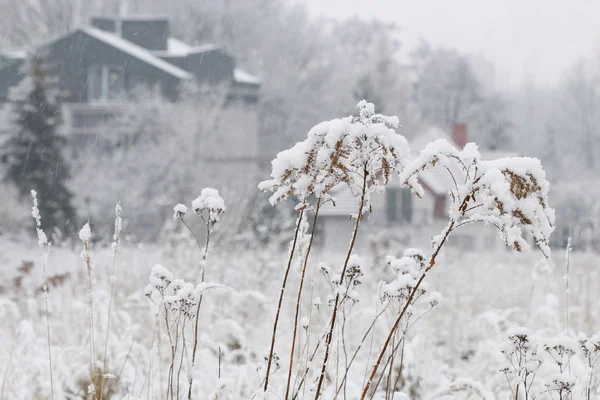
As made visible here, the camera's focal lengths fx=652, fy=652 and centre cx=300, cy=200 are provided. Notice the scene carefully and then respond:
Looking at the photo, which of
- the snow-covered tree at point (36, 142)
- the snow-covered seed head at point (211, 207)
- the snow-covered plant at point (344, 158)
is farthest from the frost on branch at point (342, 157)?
the snow-covered tree at point (36, 142)

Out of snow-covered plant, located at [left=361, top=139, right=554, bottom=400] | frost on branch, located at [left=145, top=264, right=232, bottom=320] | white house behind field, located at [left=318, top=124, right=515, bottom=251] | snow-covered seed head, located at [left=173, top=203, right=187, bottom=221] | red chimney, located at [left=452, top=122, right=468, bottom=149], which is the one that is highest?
red chimney, located at [left=452, top=122, right=468, bottom=149]

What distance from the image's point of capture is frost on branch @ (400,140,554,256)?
1.30 metres

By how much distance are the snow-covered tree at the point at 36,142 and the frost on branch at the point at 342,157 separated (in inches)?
694

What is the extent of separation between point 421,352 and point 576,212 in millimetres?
28176

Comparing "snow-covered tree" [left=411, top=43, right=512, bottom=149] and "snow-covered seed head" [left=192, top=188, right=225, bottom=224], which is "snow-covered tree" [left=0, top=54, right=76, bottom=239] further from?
"snow-covered tree" [left=411, top=43, right=512, bottom=149]

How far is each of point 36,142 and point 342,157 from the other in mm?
18826

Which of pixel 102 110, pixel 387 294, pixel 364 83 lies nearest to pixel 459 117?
pixel 364 83

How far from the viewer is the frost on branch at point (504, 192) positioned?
1299 mm

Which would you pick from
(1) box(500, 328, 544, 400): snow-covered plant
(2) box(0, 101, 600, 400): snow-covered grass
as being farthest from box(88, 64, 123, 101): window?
(1) box(500, 328, 544, 400): snow-covered plant

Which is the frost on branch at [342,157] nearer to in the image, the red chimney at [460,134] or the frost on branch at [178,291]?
the frost on branch at [178,291]

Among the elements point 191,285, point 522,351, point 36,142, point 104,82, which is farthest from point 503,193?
point 104,82

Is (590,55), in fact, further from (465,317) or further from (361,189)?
(361,189)

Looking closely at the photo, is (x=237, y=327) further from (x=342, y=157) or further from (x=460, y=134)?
(x=460, y=134)

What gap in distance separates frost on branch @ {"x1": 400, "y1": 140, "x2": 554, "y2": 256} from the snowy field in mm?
626
